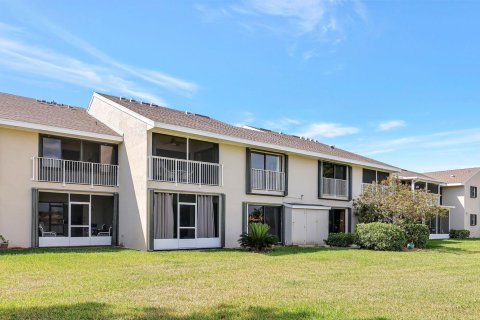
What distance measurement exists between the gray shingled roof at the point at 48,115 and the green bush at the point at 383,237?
523 inches

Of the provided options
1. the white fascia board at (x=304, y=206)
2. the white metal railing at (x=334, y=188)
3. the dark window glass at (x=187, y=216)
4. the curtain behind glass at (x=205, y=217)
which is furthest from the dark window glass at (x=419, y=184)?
the dark window glass at (x=187, y=216)

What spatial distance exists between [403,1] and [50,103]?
18477mm

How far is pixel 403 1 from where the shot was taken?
1558cm

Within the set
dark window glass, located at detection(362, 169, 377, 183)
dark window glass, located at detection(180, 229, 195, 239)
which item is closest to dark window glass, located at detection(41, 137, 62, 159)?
dark window glass, located at detection(180, 229, 195, 239)

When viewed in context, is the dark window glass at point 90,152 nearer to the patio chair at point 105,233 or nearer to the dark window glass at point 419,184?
the patio chair at point 105,233

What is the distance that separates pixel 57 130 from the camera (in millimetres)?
18688

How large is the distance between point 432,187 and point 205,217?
27.0m

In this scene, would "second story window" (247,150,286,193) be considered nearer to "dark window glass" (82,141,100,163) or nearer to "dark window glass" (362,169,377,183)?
"dark window glass" (82,141,100,163)

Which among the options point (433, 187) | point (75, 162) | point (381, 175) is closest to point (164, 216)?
point (75, 162)

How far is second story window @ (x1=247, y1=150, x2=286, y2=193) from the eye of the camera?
874 inches

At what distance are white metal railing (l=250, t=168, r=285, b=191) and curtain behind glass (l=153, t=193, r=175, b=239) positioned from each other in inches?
188

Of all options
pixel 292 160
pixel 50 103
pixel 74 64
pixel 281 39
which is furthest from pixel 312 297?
pixel 50 103

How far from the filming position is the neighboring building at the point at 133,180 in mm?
18156

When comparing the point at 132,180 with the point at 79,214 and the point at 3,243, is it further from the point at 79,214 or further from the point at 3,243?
the point at 3,243
